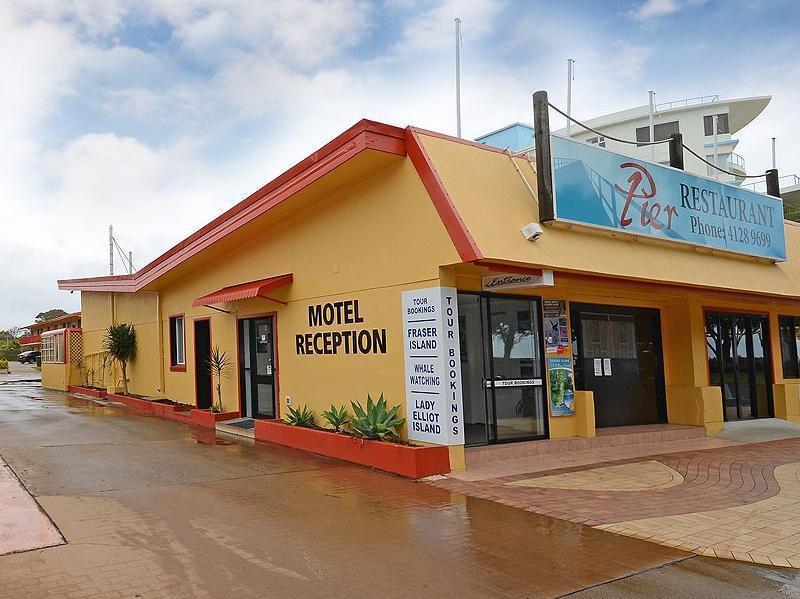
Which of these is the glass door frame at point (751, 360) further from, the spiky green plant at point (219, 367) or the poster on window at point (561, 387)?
the spiky green plant at point (219, 367)

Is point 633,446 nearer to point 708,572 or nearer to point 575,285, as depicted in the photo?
point 575,285

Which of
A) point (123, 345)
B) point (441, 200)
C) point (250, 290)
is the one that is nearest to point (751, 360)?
point (441, 200)

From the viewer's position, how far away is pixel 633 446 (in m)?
11.0

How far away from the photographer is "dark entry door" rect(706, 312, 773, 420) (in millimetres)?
14273

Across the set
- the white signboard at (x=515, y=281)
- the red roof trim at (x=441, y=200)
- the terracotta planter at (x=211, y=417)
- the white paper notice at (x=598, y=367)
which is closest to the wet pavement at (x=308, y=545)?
the red roof trim at (x=441, y=200)

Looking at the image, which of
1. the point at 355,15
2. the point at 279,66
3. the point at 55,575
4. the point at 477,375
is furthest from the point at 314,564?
the point at 279,66

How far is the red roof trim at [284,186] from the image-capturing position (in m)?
8.91

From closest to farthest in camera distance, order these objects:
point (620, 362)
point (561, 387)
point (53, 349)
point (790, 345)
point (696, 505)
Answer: point (696, 505)
point (561, 387)
point (620, 362)
point (790, 345)
point (53, 349)

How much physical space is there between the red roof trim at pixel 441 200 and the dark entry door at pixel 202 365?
27.9 feet

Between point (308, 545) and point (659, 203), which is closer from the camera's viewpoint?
point (308, 545)

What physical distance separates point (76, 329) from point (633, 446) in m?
20.3

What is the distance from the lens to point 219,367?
47.2ft

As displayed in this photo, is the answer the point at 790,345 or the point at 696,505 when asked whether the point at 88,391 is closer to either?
the point at 696,505

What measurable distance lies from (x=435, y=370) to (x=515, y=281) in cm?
172
